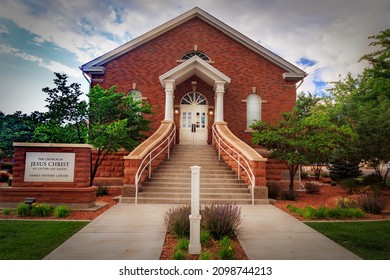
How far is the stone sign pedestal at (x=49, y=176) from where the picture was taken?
716 cm

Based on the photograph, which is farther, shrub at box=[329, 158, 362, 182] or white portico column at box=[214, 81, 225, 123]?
shrub at box=[329, 158, 362, 182]

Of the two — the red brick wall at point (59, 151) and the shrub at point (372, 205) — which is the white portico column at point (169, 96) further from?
the shrub at point (372, 205)

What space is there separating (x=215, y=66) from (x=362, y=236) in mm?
11825

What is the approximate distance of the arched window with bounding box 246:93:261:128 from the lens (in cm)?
1488

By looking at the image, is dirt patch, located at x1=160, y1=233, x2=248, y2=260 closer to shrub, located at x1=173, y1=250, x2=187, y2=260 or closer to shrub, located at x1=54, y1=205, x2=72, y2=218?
shrub, located at x1=173, y1=250, x2=187, y2=260

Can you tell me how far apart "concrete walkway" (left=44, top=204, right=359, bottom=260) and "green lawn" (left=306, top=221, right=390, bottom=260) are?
0.77 feet

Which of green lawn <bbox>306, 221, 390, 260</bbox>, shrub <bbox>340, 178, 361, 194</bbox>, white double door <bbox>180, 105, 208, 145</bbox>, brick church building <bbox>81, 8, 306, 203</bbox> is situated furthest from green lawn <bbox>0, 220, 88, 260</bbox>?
shrub <bbox>340, 178, 361, 194</bbox>

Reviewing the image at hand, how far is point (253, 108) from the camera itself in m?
14.9

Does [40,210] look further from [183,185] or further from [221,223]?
[221,223]

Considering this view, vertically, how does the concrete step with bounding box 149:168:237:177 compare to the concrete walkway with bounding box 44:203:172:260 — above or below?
above

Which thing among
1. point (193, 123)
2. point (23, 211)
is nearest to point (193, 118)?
point (193, 123)

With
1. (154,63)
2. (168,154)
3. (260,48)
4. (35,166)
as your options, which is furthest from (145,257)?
(260,48)

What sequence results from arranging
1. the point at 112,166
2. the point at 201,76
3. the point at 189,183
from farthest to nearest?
the point at 201,76, the point at 112,166, the point at 189,183

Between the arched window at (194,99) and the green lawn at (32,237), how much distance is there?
10259 millimetres
